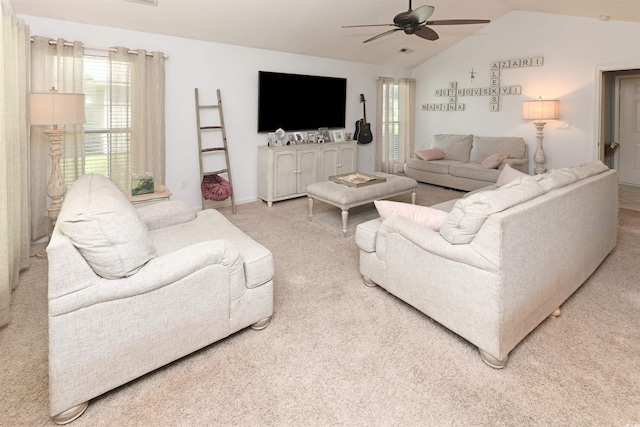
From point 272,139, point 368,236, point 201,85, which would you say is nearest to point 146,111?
point 201,85

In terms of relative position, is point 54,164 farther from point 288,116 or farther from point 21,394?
point 288,116

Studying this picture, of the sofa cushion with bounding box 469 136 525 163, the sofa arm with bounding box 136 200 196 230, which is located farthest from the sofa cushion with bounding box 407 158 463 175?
the sofa arm with bounding box 136 200 196 230

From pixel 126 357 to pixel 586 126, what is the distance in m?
6.27

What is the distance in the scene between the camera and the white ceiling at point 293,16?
11.8ft

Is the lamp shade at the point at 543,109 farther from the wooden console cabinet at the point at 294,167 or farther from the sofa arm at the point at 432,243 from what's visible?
the sofa arm at the point at 432,243

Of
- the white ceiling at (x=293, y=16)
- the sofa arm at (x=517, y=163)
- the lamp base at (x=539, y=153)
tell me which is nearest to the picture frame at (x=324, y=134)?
the white ceiling at (x=293, y=16)

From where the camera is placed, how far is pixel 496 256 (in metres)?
1.69

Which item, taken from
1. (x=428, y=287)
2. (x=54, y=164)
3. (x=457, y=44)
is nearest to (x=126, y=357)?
(x=428, y=287)

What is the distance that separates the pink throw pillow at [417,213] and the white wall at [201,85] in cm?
309

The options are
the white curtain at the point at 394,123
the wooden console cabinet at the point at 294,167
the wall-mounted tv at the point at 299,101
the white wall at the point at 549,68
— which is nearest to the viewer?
the white wall at the point at 549,68

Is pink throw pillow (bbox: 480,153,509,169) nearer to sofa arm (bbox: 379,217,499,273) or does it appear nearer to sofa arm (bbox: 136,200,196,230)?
sofa arm (bbox: 379,217,499,273)

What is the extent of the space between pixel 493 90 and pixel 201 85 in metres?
4.76

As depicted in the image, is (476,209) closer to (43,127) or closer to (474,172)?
(43,127)

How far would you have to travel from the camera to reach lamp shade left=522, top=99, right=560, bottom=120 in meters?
5.25
